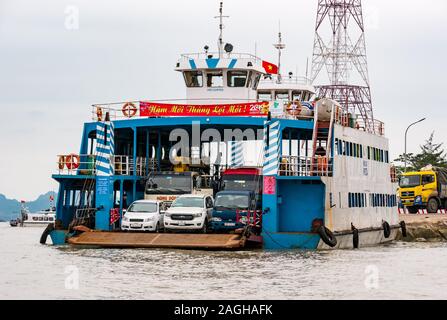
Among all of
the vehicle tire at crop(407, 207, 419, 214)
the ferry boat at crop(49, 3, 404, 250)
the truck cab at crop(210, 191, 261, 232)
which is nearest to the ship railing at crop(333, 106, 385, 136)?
the ferry boat at crop(49, 3, 404, 250)

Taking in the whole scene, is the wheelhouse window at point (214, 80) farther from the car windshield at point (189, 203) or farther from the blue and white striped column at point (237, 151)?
the car windshield at point (189, 203)

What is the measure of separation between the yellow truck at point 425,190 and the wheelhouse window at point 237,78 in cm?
1798

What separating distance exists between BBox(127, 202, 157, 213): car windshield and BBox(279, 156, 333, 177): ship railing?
15.4 ft

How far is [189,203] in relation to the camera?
3297 centimetres

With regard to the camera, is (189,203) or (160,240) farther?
(189,203)

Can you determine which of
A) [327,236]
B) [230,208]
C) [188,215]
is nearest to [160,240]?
[188,215]

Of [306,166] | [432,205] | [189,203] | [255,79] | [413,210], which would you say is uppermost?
[255,79]

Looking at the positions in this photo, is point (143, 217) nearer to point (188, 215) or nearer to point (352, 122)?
point (188, 215)

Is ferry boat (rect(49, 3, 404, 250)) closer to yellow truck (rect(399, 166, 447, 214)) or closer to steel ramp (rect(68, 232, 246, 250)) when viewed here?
steel ramp (rect(68, 232, 246, 250))

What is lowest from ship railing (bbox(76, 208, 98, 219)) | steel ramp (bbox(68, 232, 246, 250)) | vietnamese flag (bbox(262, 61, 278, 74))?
steel ramp (bbox(68, 232, 246, 250))

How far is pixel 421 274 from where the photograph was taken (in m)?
26.0

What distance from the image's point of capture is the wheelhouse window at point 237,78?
3981 cm

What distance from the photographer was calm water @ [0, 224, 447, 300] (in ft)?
69.7

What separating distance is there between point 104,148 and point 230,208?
20.4ft
